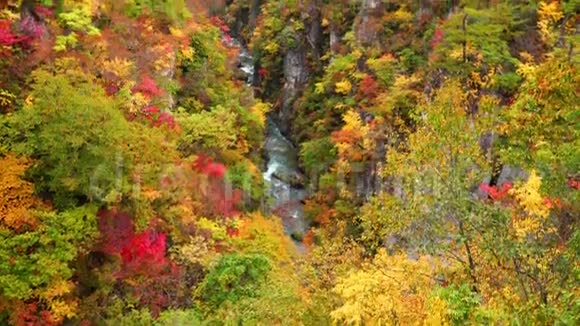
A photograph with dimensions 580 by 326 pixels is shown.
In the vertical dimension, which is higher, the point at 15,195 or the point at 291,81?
the point at 15,195

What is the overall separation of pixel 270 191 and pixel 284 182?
185cm

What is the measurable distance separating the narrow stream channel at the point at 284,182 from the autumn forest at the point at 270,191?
286 millimetres

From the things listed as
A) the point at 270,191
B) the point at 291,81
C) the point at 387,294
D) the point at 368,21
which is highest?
the point at 368,21

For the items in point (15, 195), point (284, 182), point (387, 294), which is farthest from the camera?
point (284, 182)

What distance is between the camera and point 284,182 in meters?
37.2

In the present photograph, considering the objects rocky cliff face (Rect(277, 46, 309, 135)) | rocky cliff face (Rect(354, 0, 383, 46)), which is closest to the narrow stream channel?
rocky cliff face (Rect(277, 46, 309, 135))

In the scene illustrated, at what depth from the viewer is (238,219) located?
23000 millimetres

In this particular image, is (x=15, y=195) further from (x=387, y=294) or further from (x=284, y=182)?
(x=284, y=182)

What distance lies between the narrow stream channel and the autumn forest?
286 millimetres

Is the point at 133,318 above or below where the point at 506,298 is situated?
below

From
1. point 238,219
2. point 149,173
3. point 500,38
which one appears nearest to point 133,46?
point 238,219

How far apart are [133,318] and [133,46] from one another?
12136 millimetres

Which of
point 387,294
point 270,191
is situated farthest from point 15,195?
Result: point 270,191

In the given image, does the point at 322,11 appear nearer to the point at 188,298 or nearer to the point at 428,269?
the point at 188,298
